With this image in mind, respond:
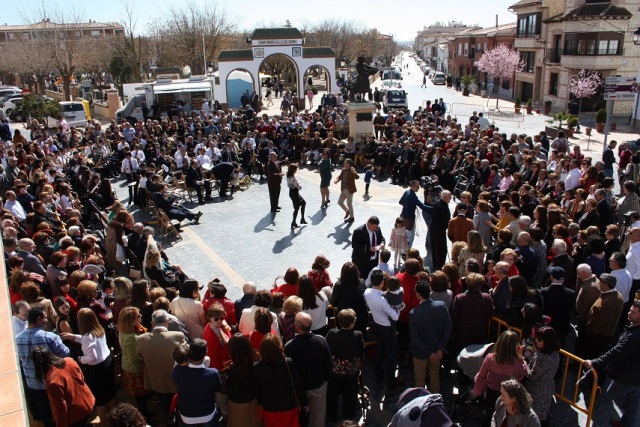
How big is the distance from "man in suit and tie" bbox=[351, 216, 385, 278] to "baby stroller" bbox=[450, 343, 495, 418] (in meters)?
2.97

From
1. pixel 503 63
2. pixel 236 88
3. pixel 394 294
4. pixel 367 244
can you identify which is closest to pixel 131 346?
pixel 394 294

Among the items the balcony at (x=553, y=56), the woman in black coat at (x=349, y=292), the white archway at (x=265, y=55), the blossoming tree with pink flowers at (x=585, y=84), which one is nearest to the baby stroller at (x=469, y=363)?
the woman in black coat at (x=349, y=292)

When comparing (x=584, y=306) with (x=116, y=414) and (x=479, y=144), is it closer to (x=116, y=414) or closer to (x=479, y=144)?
(x=116, y=414)

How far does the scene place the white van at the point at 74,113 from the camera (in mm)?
29812

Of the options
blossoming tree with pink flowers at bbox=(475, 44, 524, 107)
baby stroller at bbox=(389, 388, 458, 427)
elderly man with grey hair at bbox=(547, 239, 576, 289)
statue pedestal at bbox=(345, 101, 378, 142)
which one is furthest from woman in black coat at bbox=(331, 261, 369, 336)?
blossoming tree with pink flowers at bbox=(475, 44, 524, 107)

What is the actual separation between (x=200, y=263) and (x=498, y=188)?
7004 mm

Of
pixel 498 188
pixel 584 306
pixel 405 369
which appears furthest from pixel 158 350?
pixel 498 188

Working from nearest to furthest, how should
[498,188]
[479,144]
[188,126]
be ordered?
[498,188], [479,144], [188,126]

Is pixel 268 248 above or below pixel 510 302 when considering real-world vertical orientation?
below

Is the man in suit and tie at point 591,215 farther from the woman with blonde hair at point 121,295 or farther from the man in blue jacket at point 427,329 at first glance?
the woman with blonde hair at point 121,295

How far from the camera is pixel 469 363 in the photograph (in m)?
6.03

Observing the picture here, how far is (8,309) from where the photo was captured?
212 inches

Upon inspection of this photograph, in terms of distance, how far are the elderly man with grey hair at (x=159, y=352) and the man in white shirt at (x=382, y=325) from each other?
223 centimetres

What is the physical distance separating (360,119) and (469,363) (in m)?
15.6
